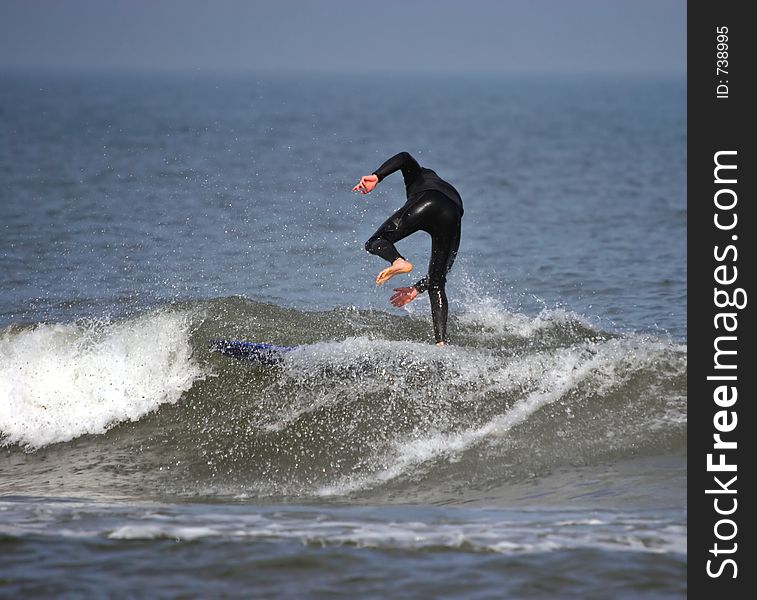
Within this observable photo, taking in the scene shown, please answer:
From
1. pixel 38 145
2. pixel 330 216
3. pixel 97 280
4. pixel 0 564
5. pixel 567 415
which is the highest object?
pixel 38 145

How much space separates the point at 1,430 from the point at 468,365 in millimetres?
3769

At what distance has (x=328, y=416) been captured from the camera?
7.85m

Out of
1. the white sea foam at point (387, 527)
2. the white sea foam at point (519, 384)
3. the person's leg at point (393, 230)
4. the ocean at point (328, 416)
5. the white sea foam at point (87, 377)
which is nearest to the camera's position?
the ocean at point (328, 416)

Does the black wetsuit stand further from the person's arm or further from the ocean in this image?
the ocean

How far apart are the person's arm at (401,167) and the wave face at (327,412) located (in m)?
1.39

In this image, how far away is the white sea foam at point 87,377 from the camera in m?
8.38

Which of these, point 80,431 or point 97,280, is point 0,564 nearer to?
point 80,431

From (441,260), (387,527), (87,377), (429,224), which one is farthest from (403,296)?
(387,527)

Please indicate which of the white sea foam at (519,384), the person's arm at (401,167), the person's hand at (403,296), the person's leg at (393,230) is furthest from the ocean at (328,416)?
the person's arm at (401,167)
